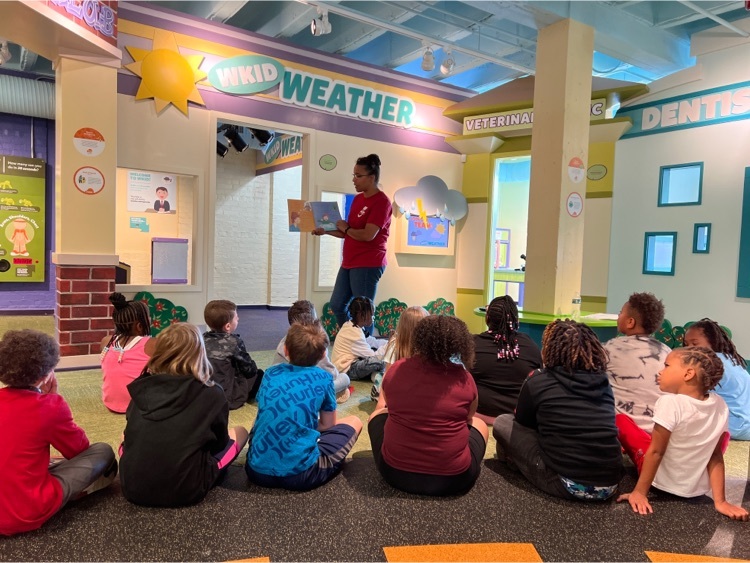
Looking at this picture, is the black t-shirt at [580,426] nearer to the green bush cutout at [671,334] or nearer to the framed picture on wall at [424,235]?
the green bush cutout at [671,334]

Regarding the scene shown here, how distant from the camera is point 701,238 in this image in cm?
572

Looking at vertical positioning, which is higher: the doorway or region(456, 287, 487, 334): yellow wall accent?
the doorway

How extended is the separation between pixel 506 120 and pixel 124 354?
5.54 metres

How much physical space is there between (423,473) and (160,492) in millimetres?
1112

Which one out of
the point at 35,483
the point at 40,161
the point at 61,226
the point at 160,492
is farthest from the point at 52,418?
the point at 40,161

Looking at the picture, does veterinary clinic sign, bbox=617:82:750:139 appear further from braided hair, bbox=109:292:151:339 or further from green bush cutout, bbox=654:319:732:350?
braided hair, bbox=109:292:151:339

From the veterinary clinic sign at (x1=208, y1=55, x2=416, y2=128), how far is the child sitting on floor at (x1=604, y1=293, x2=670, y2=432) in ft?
15.1

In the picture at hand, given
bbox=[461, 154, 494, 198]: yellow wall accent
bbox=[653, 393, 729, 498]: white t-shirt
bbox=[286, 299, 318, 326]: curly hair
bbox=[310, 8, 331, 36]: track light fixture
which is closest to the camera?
bbox=[653, 393, 729, 498]: white t-shirt

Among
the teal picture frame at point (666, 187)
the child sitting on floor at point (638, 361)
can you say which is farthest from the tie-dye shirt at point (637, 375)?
the teal picture frame at point (666, 187)

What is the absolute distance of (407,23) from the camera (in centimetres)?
649

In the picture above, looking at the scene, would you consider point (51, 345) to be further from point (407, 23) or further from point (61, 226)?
point (407, 23)

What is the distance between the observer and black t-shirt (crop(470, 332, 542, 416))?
3.24 metres

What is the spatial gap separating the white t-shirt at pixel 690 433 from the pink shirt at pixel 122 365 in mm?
2857

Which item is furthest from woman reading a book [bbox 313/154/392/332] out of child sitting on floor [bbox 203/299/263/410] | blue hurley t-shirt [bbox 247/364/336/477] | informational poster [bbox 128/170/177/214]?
informational poster [bbox 128/170/177/214]
